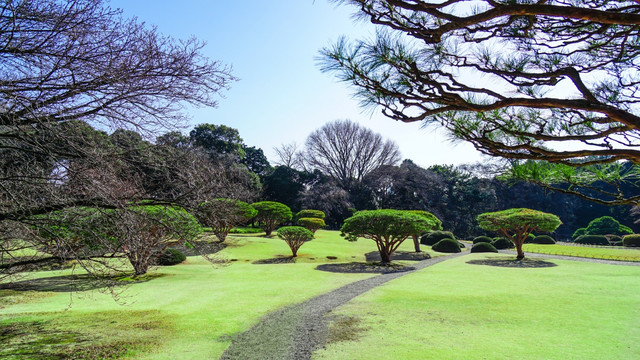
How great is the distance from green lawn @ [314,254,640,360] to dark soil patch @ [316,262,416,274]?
12.6 ft

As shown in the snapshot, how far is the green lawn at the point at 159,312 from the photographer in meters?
5.65

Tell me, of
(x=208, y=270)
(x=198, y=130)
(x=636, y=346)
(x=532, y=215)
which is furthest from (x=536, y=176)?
(x=198, y=130)

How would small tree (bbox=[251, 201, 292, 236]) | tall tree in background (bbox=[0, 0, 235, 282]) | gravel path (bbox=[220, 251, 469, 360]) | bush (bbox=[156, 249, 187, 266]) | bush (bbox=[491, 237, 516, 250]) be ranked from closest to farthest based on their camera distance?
tall tree in background (bbox=[0, 0, 235, 282]) → gravel path (bbox=[220, 251, 469, 360]) → bush (bbox=[156, 249, 187, 266]) → small tree (bbox=[251, 201, 292, 236]) → bush (bbox=[491, 237, 516, 250])

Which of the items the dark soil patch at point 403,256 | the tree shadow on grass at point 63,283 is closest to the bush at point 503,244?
the dark soil patch at point 403,256

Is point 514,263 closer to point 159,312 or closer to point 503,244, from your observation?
point 503,244

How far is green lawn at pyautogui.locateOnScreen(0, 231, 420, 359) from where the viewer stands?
565 centimetres

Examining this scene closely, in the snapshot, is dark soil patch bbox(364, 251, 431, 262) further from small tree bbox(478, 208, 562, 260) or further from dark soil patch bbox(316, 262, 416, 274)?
small tree bbox(478, 208, 562, 260)

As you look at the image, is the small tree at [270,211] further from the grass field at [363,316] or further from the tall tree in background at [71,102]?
the tall tree in background at [71,102]

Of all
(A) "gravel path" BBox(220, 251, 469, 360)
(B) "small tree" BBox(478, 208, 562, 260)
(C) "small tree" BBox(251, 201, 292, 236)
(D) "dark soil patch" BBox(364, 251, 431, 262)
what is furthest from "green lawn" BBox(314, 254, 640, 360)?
(C) "small tree" BBox(251, 201, 292, 236)

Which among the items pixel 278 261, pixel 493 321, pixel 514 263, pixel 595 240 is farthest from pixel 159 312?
pixel 595 240

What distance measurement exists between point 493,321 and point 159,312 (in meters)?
7.20

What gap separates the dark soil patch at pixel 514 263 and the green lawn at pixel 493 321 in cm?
478

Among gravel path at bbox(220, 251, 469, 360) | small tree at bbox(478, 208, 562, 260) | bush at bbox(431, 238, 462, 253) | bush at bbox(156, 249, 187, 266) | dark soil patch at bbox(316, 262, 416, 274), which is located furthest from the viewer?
bush at bbox(431, 238, 462, 253)

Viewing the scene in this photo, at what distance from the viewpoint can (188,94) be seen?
4785 mm
